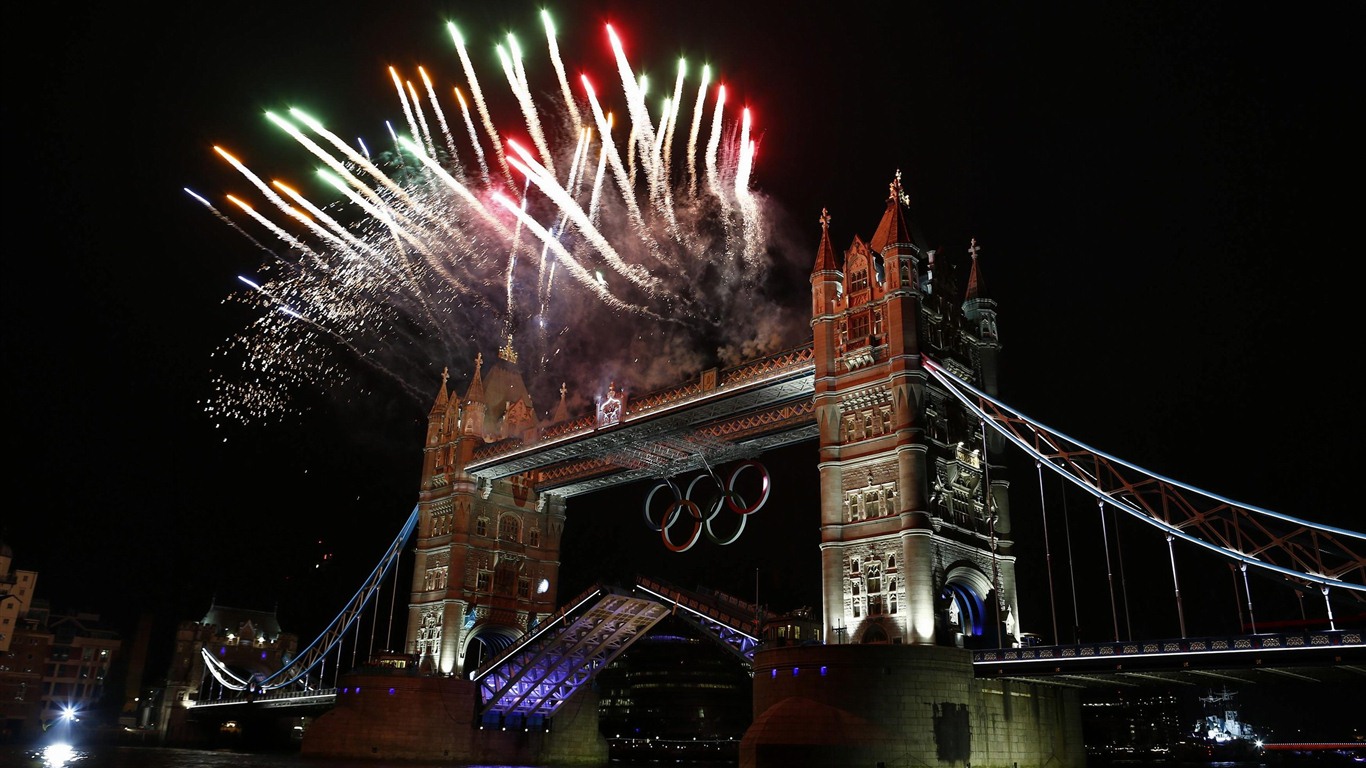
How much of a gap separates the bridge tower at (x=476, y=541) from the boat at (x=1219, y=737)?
75.3 m

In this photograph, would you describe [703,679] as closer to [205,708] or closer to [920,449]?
[205,708]

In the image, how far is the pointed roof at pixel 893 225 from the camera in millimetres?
43469

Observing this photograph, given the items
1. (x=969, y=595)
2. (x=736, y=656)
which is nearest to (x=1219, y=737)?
(x=736, y=656)

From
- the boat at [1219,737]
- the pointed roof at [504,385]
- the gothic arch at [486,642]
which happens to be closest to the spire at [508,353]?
the pointed roof at [504,385]

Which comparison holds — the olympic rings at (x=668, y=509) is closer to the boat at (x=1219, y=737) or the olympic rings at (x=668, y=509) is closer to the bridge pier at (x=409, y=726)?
the bridge pier at (x=409, y=726)

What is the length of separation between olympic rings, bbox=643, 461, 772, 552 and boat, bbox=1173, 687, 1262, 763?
75730 mm

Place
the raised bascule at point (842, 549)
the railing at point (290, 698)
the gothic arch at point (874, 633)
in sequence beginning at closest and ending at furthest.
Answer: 1. the raised bascule at point (842, 549)
2. the gothic arch at point (874, 633)
3. the railing at point (290, 698)

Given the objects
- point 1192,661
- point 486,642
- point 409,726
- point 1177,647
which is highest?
point 486,642

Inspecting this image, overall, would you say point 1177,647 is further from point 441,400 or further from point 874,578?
point 441,400

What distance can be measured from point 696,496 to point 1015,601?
19666mm

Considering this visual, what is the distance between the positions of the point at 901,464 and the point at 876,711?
31.8 ft

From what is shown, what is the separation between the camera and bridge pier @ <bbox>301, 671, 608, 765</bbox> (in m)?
57.2

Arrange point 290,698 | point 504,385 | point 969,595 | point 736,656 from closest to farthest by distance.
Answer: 1. point 969,595
2. point 736,656
3. point 504,385
4. point 290,698

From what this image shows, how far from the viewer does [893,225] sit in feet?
144
